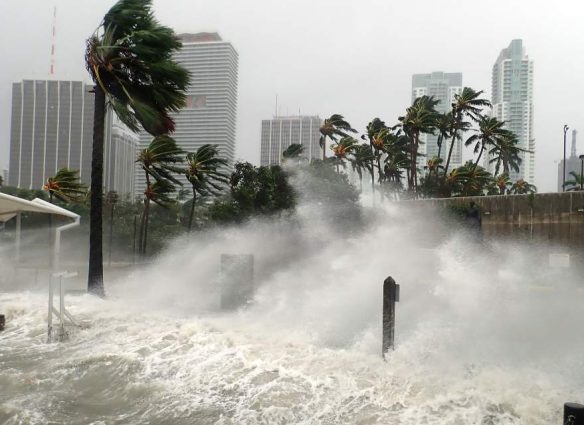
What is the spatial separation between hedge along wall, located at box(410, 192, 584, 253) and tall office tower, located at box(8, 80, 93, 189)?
52.9m

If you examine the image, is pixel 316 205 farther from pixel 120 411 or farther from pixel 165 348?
pixel 120 411

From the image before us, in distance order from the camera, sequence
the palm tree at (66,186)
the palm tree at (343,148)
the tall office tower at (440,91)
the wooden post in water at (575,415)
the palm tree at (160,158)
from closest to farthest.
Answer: the wooden post in water at (575,415) < the palm tree at (66,186) < the palm tree at (160,158) < the palm tree at (343,148) < the tall office tower at (440,91)

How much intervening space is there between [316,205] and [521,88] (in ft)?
256

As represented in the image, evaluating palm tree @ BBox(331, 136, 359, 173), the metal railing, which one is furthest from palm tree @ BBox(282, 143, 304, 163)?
the metal railing

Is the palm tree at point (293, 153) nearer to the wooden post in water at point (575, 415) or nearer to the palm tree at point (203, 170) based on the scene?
the palm tree at point (203, 170)

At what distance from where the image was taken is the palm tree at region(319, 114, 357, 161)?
147ft

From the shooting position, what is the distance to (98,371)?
764cm

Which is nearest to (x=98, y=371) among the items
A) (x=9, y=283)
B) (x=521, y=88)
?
(x=9, y=283)

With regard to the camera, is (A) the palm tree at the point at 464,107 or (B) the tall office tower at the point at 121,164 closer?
(A) the palm tree at the point at 464,107

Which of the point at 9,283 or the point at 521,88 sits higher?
the point at 521,88

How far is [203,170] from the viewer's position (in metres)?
28.8

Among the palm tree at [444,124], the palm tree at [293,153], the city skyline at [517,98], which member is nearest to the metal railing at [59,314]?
the palm tree at [293,153]

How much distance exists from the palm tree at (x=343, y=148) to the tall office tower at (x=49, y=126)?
35.4m

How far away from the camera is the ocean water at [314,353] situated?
6223 millimetres
